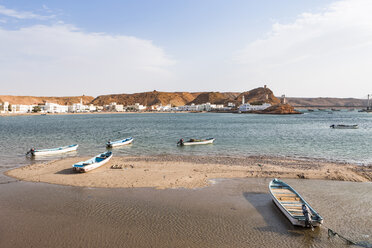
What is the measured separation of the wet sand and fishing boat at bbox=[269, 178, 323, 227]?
0.33 meters

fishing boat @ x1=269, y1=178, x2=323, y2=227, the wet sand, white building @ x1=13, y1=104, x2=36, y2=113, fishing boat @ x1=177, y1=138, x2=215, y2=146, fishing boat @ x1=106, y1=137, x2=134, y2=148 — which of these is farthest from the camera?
white building @ x1=13, y1=104, x2=36, y2=113

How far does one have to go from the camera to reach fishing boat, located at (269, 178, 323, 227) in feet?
31.9

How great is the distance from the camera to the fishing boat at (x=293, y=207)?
31.9 feet

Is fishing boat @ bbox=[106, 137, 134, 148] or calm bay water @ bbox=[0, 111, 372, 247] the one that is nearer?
calm bay water @ bbox=[0, 111, 372, 247]

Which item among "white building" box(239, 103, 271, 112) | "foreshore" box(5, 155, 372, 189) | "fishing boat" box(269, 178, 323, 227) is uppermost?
"white building" box(239, 103, 271, 112)

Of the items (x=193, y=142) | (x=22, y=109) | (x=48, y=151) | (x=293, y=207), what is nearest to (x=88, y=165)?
(x=48, y=151)

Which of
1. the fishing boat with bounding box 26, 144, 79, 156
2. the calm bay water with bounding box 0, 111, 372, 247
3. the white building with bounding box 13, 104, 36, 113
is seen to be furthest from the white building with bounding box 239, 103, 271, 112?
the calm bay water with bounding box 0, 111, 372, 247

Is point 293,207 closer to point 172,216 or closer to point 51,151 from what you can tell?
point 172,216

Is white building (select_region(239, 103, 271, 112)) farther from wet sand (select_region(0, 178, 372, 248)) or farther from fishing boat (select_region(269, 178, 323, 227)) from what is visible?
fishing boat (select_region(269, 178, 323, 227))

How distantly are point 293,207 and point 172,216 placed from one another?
582cm

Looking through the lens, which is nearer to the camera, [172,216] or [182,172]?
[172,216]

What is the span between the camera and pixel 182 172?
59.0 ft

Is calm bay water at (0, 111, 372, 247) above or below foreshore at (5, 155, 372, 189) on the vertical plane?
below

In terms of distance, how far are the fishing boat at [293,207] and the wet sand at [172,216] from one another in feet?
1.09
